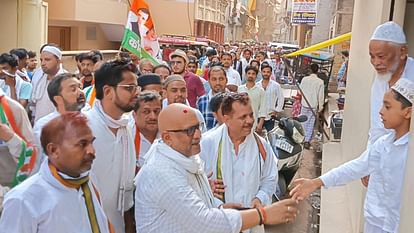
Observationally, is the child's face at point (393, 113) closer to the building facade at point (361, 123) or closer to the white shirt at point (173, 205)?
the white shirt at point (173, 205)

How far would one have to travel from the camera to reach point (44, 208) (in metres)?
2.50

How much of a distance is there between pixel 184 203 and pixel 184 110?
1.77 ft

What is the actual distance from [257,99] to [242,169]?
5546mm

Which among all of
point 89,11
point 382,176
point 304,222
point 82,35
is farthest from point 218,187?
point 82,35

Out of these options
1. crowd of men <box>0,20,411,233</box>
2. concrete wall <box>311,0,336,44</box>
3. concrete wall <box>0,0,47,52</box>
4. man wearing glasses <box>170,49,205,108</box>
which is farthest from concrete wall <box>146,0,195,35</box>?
crowd of men <box>0,20,411,233</box>

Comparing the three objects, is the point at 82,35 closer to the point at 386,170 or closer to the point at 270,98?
the point at 270,98

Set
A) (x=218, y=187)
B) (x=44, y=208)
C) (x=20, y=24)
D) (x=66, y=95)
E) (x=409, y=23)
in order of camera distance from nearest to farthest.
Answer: (x=44, y=208) < (x=218, y=187) < (x=66, y=95) < (x=409, y=23) < (x=20, y=24)

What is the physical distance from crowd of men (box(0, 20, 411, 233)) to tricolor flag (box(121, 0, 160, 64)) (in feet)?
10.2

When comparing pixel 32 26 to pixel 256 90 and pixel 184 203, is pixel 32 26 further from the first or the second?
pixel 184 203

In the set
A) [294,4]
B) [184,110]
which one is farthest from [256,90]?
[294,4]

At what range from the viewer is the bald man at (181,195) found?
107 inches

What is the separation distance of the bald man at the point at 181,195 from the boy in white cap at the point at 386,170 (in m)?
0.72

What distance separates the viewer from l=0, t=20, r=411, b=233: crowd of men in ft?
8.54

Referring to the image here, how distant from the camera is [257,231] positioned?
373 centimetres
